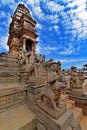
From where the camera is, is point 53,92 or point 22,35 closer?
point 53,92

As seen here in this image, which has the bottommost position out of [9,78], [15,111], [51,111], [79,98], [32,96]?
[79,98]

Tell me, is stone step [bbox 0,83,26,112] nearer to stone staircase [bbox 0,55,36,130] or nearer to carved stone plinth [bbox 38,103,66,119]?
stone staircase [bbox 0,55,36,130]

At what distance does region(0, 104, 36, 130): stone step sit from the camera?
7.48ft

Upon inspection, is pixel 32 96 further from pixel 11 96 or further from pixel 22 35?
pixel 22 35

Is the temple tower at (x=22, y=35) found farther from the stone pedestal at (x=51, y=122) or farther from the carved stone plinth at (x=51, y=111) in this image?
the stone pedestal at (x=51, y=122)

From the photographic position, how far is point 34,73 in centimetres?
440

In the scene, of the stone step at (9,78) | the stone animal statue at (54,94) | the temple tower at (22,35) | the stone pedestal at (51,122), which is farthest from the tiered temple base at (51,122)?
the temple tower at (22,35)

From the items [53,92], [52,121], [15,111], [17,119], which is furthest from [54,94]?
[15,111]

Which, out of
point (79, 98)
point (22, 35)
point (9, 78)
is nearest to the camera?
point (9, 78)

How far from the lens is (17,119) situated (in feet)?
8.34

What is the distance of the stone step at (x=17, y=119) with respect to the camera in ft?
7.48

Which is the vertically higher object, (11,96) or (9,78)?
(9,78)

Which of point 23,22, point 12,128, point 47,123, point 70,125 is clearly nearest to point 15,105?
point 12,128

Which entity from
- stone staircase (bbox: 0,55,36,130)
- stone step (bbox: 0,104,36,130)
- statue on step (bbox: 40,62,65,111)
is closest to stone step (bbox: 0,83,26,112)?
stone staircase (bbox: 0,55,36,130)
